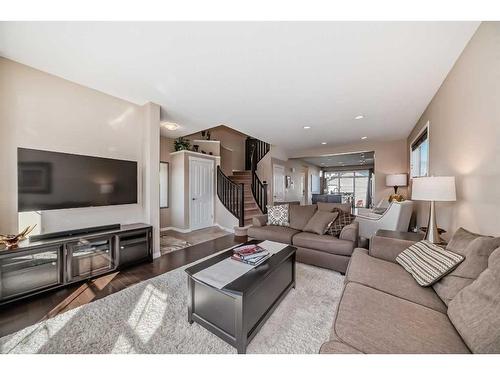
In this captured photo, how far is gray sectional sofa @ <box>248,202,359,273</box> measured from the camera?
254 centimetres

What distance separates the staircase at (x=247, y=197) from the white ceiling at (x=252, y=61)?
289 cm

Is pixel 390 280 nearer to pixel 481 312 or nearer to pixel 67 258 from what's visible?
pixel 481 312

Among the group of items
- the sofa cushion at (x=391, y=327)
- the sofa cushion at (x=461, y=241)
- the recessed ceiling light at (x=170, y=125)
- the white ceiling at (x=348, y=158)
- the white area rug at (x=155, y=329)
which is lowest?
the white area rug at (x=155, y=329)

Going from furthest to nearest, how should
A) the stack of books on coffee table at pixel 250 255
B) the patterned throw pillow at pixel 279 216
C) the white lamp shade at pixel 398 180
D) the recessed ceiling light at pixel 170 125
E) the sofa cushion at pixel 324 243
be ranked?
the white lamp shade at pixel 398 180 < the recessed ceiling light at pixel 170 125 < the patterned throw pillow at pixel 279 216 < the sofa cushion at pixel 324 243 < the stack of books on coffee table at pixel 250 255

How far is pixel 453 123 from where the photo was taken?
7.20 ft

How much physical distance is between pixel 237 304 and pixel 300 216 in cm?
231

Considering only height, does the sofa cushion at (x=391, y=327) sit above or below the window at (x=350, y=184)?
below

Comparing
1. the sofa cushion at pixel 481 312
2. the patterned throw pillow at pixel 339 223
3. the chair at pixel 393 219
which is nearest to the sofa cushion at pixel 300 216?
the patterned throw pillow at pixel 339 223

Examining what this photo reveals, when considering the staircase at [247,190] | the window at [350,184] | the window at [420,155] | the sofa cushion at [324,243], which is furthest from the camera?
the window at [350,184]

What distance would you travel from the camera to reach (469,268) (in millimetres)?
1211

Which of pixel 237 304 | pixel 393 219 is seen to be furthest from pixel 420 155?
Answer: pixel 237 304

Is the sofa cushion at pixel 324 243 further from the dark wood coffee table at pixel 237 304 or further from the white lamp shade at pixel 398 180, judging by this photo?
the white lamp shade at pixel 398 180

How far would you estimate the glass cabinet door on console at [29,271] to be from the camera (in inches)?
71.1

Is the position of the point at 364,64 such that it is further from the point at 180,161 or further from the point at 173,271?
the point at 180,161
